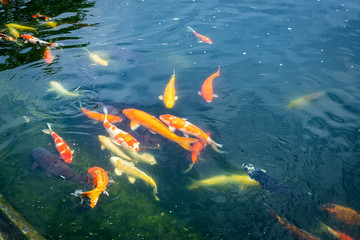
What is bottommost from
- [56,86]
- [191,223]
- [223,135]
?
[191,223]

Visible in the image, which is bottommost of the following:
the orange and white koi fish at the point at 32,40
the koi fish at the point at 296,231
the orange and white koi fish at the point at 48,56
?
the koi fish at the point at 296,231

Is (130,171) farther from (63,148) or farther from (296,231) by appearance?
(296,231)

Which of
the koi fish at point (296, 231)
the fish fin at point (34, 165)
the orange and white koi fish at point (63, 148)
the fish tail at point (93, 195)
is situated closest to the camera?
the koi fish at point (296, 231)

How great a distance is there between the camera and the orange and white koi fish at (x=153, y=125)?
16.3ft

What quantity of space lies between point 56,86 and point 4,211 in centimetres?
346

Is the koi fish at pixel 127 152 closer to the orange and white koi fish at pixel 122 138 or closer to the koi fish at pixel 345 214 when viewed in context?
the orange and white koi fish at pixel 122 138

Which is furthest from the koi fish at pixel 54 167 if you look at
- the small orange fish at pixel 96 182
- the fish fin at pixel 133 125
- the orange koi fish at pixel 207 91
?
the orange koi fish at pixel 207 91

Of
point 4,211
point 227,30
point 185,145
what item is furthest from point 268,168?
point 227,30

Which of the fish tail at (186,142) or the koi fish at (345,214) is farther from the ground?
the fish tail at (186,142)

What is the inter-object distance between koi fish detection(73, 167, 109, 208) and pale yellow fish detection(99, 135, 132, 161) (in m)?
0.57

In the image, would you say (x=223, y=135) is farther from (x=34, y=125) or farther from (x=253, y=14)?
(x=253, y=14)

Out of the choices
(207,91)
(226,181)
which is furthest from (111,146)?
(207,91)

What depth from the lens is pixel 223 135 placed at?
5.42 metres

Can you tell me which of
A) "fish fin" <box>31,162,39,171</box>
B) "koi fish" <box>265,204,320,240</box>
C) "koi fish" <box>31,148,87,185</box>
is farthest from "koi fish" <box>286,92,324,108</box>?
"fish fin" <box>31,162,39,171</box>
